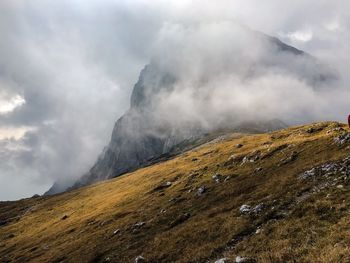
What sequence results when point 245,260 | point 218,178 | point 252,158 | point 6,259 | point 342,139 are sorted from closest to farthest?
1. point 245,260
2. point 342,139
3. point 218,178
4. point 252,158
5. point 6,259

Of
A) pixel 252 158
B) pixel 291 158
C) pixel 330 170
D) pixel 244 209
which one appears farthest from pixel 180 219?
pixel 252 158

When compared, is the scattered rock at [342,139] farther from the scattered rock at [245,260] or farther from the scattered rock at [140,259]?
the scattered rock at [245,260]

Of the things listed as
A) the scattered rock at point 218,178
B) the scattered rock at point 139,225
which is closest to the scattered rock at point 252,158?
the scattered rock at point 218,178

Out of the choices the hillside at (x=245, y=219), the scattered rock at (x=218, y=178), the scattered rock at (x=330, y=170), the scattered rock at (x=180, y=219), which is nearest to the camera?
the hillside at (x=245, y=219)

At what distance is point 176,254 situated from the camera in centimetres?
4144

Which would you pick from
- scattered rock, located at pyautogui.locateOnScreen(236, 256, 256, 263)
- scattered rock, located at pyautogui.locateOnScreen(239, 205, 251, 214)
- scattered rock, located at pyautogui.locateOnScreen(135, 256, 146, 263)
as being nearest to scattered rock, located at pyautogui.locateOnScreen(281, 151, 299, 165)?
scattered rock, located at pyautogui.locateOnScreen(239, 205, 251, 214)

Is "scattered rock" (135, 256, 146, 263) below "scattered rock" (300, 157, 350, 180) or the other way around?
below

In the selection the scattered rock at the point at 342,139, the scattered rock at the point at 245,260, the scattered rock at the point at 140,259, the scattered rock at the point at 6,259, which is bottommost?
the scattered rock at the point at 245,260

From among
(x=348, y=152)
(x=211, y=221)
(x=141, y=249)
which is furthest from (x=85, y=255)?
(x=348, y=152)

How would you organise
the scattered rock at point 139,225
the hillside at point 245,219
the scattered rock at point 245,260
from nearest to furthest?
the scattered rock at point 245,260 < the hillside at point 245,219 < the scattered rock at point 139,225

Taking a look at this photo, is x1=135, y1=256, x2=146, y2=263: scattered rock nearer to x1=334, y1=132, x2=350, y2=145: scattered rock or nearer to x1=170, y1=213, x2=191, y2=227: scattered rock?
x1=170, y1=213, x2=191, y2=227: scattered rock

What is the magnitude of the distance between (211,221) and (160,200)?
34.6 metres

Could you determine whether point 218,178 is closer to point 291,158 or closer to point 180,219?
point 291,158

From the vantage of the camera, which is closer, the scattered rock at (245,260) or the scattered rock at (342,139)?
the scattered rock at (245,260)
